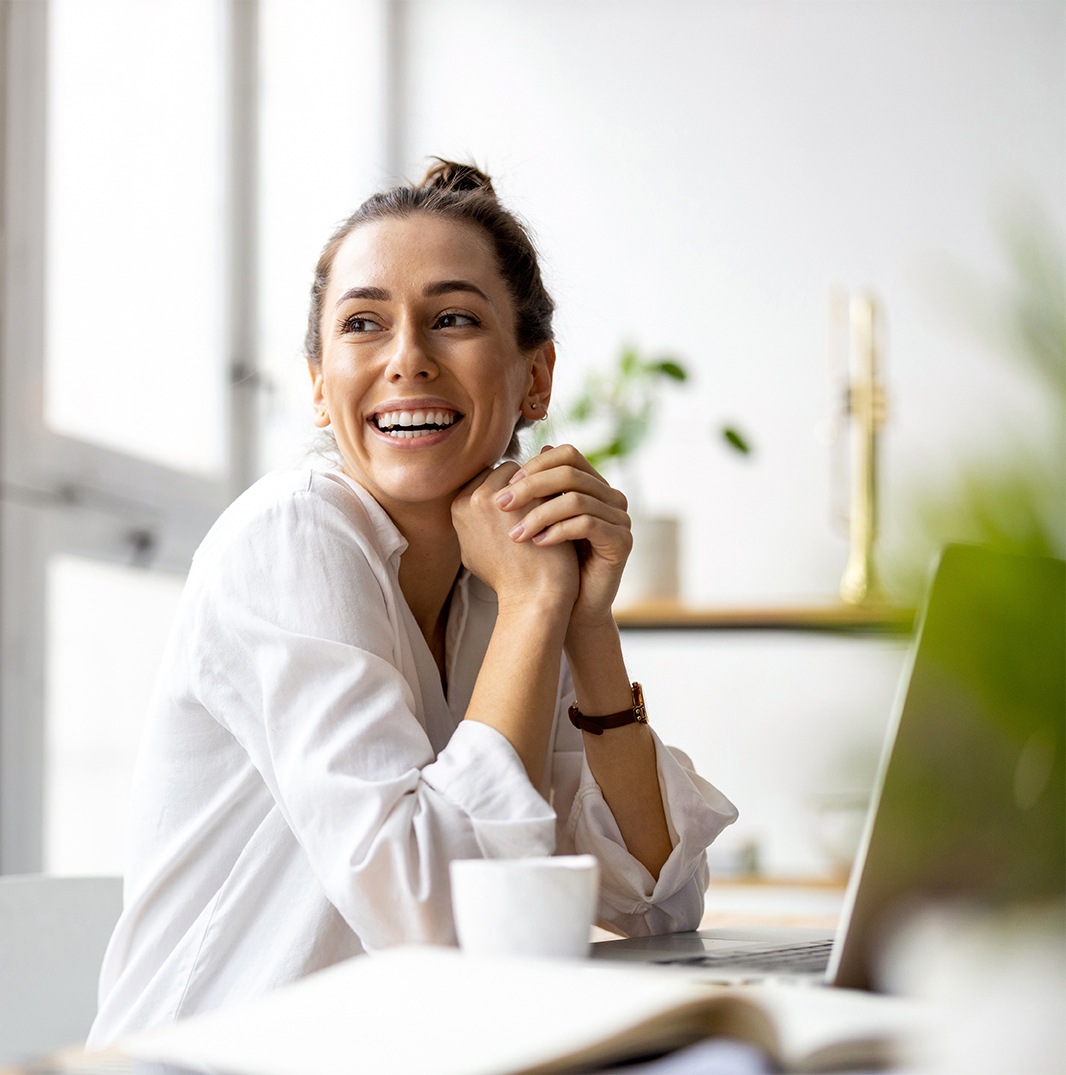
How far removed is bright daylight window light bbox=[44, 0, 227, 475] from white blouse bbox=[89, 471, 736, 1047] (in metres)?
1.20

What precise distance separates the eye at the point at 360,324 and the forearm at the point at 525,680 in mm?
331

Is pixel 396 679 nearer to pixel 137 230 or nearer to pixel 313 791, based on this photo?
pixel 313 791

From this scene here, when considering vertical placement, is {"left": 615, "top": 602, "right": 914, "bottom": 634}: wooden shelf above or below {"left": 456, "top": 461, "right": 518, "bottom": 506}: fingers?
below

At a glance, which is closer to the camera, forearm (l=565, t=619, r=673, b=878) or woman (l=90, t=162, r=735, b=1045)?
woman (l=90, t=162, r=735, b=1045)

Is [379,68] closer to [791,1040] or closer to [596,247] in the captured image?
[596,247]

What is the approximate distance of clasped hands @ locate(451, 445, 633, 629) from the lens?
1.09 m

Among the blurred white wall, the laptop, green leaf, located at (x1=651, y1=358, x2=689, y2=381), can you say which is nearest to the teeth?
the laptop

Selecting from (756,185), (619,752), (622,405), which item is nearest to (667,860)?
(619,752)

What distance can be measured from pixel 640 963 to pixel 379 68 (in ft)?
10.8

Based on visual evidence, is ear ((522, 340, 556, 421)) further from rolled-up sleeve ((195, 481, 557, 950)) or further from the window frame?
the window frame

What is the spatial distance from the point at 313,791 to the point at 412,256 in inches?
21.8

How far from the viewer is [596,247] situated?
3445 millimetres

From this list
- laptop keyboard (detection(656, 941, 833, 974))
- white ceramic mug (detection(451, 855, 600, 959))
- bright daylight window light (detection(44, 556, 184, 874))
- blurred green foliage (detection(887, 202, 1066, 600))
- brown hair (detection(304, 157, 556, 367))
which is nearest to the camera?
blurred green foliage (detection(887, 202, 1066, 600))

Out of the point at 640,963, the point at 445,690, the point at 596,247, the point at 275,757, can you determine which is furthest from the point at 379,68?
the point at 640,963
